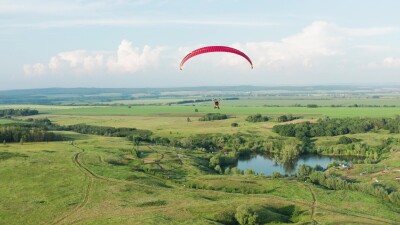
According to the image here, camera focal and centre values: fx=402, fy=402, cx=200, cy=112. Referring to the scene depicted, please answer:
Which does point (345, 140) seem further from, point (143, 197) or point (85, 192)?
point (85, 192)

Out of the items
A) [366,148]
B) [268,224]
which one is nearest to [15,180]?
[268,224]

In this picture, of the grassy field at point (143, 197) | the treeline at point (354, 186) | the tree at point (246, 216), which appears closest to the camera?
the tree at point (246, 216)

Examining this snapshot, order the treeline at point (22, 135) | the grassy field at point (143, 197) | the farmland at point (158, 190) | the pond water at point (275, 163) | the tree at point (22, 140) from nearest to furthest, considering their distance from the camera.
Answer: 1. the grassy field at point (143, 197)
2. the farmland at point (158, 190)
3. the pond water at point (275, 163)
4. the tree at point (22, 140)
5. the treeline at point (22, 135)

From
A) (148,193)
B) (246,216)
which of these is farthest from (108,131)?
(246,216)

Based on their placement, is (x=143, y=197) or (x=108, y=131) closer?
(x=143, y=197)

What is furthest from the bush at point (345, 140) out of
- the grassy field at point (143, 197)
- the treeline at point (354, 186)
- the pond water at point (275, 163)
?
the grassy field at point (143, 197)

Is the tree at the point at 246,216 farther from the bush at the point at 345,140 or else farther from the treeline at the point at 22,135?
the bush at the point at 345,140
